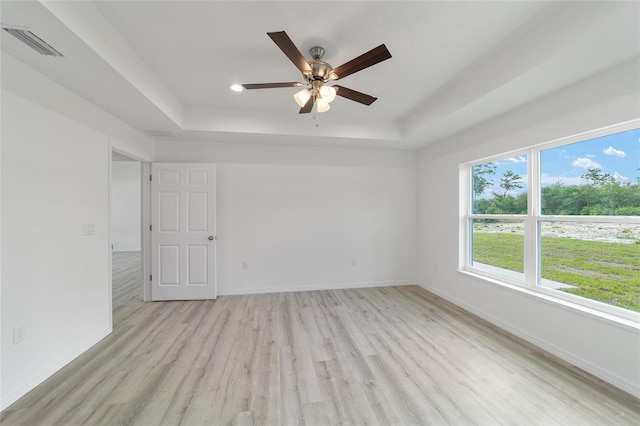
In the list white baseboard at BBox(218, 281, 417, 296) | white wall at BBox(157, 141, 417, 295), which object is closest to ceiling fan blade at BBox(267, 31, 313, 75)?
white wall at BBox(157, 141, 417, 295)

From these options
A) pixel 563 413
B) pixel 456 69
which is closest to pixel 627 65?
pixel 456 69

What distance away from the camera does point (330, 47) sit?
2.11 metres

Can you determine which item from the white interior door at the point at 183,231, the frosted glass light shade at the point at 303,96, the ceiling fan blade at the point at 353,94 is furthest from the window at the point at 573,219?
the white interior door at the point at 183,231

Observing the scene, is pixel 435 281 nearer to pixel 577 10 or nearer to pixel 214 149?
pixel 577 10

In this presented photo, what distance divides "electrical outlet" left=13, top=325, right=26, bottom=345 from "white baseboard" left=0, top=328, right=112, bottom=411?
1.11 feet

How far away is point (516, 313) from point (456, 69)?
8.86 feet

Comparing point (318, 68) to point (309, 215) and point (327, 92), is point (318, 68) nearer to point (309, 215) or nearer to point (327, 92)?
point (327, 92)

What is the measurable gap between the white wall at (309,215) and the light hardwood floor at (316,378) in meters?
1.11

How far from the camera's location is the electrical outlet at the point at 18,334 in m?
1.77

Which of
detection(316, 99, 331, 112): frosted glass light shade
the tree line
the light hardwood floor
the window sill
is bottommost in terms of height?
the light hardwood floor

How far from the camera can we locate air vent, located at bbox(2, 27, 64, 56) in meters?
1.50

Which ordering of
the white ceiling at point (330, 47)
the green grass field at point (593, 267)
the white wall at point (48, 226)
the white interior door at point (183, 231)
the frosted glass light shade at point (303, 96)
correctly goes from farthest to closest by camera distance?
the white interior door at point (183, 231) < the frosted glass light shade at point (303, 96) < the green grass field at point (593, 267) < the white wall at point (48, 226) < the white ceiling at point (330, 47)

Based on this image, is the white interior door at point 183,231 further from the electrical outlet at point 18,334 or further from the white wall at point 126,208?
the white wall at point 126,208

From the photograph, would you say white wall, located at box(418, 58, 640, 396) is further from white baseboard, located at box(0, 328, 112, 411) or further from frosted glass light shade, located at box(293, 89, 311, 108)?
white baseboard, located at box(0, 328, 112, 411)
